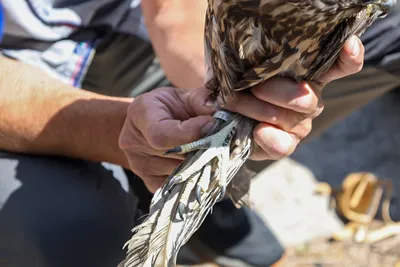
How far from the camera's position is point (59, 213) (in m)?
1.50

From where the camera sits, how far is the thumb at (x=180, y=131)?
117 cm

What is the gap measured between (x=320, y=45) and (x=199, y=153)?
0.28 m

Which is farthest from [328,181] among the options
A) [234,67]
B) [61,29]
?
[234,67]

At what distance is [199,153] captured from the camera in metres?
1.09

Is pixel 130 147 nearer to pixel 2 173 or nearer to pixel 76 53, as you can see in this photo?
pixel 2 173

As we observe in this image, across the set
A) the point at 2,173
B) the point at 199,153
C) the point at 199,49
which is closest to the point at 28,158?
the point at 2,173

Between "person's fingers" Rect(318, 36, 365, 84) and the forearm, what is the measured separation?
555mm

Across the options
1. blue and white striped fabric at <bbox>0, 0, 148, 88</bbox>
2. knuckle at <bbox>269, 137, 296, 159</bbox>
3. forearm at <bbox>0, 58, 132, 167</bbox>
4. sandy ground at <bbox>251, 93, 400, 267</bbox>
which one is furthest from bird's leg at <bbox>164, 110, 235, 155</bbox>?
sandy ground at <bbox>251, 93, 400, 267</bbox>

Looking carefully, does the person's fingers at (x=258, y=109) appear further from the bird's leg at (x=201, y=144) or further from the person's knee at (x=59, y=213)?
the person's knee at (x=59, y=213)

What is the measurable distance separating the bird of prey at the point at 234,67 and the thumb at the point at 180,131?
0.04 metres

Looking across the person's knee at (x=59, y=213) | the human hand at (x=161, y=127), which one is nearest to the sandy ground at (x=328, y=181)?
the person's knee at (x=59, y=213)

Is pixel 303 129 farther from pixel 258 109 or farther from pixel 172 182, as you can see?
pixel 172 182

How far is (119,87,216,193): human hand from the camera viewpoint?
3.91 feet

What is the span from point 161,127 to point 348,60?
375 mm
